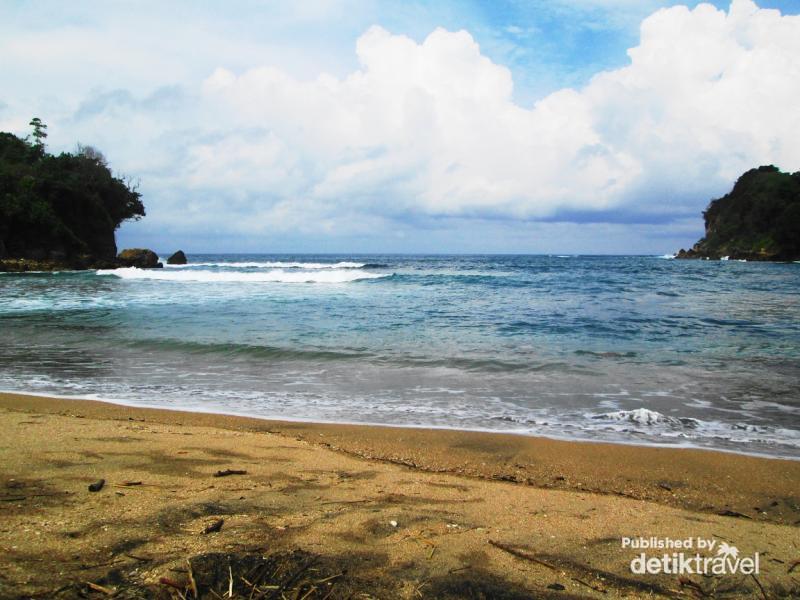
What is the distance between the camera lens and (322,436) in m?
5.02

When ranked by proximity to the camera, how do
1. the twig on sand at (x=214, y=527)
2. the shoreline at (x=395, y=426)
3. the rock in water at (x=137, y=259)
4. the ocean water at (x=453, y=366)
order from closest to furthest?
the twig on sand at (x=214, y=527) < the shoreline at (x=395, y=426) < the ocean water at (x=453, y=366) < the rock in water at (x=137, y=259)

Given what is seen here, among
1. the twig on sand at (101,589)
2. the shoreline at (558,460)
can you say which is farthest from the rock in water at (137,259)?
the twig on sand at (101,589)

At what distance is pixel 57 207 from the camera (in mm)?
46281

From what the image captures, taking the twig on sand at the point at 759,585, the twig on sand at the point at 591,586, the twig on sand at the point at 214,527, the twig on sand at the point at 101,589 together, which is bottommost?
the twig on sand at the point at 759,585

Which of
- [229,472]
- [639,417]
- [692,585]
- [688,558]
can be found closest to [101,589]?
[229,472]

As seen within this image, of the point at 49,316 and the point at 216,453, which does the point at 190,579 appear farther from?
the point at 49,316

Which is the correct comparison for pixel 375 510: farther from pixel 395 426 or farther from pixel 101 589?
pixel 395 426

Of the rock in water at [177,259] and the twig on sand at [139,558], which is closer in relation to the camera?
the twig on sand at [139,558]

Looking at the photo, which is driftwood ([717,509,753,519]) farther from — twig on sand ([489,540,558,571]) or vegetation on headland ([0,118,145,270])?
vegetation on headland ([0,118,145,270])

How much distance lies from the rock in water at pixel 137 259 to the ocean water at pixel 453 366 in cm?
3617

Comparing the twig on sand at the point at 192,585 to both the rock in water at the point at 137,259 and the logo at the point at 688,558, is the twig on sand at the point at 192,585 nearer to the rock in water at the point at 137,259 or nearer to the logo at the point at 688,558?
the logo at the point at 688,558

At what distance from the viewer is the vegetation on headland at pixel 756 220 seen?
2505 inches

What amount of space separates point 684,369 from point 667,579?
6974 millimetres

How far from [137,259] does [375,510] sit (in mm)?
54198
